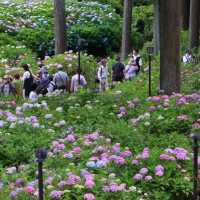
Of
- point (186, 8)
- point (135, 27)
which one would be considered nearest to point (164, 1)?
point (186, 8)

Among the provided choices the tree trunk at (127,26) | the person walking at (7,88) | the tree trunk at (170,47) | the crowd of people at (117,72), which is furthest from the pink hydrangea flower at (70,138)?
the tree trunk at (127,26)

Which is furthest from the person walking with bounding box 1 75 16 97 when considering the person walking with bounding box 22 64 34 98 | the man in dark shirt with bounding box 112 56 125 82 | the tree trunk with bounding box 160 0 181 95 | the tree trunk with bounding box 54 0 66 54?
the tree trunk with bounding box 54 0 66 54

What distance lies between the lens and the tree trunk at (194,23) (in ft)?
64.6

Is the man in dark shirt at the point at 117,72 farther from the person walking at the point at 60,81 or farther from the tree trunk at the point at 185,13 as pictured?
the tree trunk at the point at 185,13

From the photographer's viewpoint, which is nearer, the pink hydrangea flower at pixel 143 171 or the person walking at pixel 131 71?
the pink hydrangea flower at pixel 143 171

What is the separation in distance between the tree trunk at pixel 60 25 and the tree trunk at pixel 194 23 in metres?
4.35

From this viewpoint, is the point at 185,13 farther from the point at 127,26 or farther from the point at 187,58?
the point at 187,58

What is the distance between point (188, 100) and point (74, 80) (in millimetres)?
4443

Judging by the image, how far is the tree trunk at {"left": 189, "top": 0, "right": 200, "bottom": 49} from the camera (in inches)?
776

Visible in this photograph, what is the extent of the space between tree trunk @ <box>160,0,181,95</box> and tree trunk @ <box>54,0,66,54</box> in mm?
6303

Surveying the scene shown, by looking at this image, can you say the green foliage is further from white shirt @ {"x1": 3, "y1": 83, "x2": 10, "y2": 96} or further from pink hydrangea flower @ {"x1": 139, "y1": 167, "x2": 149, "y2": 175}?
pink hydrangea flower @ {"x1": 139, "y1": 167, "x2": 149, "y2": 175}

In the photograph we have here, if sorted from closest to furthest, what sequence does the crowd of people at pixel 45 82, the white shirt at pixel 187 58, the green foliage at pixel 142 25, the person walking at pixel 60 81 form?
the crowd of people at pixel 45 82
the person walking at pixel 60 81
the white shirt at pixel 187 58
the green foliage at pixel 142 25

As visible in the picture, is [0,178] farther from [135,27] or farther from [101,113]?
[135,27]

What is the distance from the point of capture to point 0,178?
680cm
